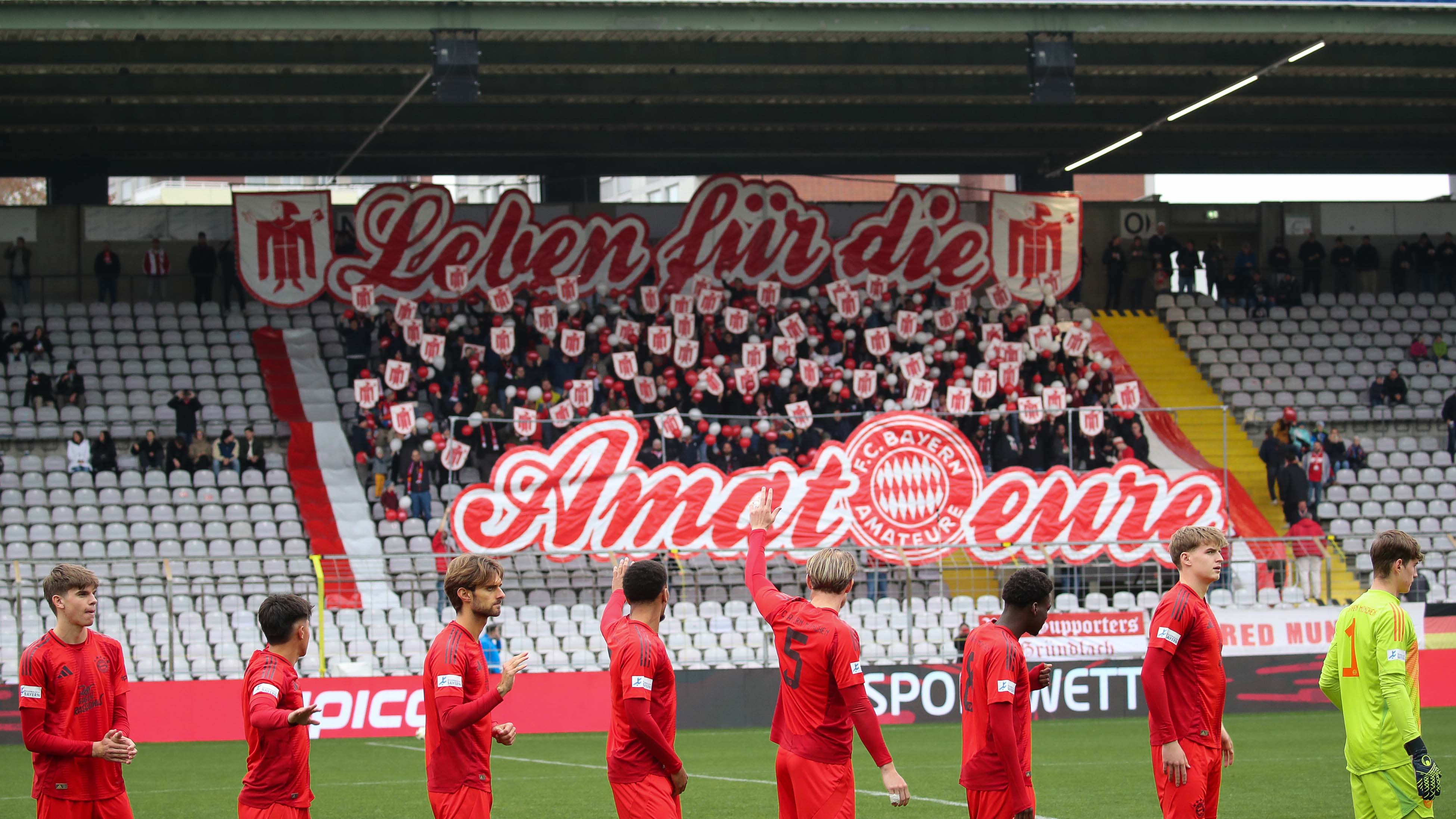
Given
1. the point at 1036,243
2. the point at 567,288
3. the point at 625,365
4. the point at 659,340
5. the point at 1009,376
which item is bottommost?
the point at 1009,376

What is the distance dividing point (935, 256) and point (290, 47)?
12.4 m

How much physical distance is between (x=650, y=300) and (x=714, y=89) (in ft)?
12.8

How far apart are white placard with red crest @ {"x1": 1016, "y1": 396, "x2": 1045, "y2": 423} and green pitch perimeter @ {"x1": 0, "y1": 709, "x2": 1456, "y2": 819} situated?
642cm

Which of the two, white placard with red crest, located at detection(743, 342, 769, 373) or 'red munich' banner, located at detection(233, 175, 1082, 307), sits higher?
'red munich' banner, located at detection(233, 175, 1082, 307)

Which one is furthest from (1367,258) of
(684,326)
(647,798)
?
(647,798)

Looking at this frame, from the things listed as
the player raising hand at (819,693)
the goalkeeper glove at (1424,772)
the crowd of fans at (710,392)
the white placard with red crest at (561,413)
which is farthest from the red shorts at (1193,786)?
the white placard with red crest at (561,413)

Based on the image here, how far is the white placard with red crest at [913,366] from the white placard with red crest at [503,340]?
662 centimetres

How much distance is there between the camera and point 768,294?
2898 cm

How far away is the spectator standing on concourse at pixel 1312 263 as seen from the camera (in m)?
33.2

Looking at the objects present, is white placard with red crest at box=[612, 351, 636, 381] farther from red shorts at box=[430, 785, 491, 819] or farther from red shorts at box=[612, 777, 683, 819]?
red shorts at box=[430, 785, 491, 819]

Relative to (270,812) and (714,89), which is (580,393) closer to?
(714,89)

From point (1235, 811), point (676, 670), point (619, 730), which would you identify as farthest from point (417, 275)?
point (619, 730)

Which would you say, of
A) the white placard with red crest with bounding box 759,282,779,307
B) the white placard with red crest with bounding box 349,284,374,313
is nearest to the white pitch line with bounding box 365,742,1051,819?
the white placard with red crest with bounding box 349,284,374,313

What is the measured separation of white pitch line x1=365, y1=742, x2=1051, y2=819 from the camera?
12.7 m
